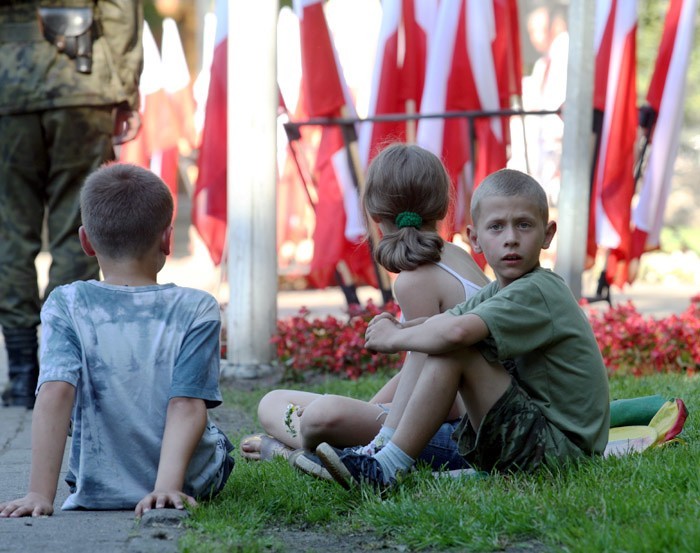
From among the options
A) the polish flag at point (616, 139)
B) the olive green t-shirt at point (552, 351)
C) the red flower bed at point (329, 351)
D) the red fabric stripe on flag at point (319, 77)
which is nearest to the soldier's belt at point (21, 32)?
the red flower bed at point (329, 351)

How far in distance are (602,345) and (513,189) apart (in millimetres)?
3114

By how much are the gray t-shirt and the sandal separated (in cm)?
96

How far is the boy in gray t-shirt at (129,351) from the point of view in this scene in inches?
127

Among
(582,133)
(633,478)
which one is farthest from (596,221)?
(633,478)

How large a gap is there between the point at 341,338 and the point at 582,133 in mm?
1801

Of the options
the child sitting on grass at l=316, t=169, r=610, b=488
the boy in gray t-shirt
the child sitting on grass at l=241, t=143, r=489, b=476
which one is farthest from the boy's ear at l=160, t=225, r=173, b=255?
the child sitting on grass at l=241, t=143, r=489, b=476

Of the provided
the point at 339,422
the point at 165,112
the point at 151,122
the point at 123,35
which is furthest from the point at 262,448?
the point at 165,112

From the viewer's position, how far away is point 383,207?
387 centimetres

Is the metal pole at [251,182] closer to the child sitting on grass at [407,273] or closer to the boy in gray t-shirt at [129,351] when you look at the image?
the child sitting on grass at [407,273]

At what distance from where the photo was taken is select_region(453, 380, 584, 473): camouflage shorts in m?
3.35

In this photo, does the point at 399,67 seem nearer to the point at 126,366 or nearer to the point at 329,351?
the point at 329,351

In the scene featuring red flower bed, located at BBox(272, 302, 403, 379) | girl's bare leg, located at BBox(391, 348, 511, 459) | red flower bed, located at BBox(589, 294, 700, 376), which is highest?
girl's bare leg, located at BBox(391, 348, 511, 459)

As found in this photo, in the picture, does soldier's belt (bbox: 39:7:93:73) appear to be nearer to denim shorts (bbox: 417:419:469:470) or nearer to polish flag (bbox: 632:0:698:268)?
denim shorts (bbox: 417:419:469:470)

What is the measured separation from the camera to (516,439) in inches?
133
